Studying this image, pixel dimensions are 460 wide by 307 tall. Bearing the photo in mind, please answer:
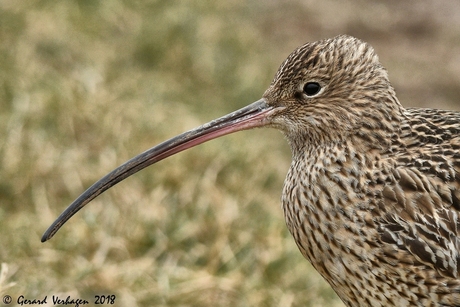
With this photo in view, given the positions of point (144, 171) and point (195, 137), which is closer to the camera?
point (195, 137)

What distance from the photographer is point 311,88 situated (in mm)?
4043

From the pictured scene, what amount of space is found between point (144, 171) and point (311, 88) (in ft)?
7.88

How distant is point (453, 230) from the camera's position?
366cm

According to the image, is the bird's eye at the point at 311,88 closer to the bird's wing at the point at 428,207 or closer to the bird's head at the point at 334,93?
the bird's head at the point at 334,93

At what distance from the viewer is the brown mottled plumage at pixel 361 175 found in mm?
3666

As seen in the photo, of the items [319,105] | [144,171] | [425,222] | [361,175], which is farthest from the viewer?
[144,171]

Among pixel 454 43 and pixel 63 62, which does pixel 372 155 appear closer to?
pixel 63 62

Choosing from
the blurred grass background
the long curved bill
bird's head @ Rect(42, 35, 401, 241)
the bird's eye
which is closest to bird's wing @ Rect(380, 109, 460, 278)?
bird's head @ Rect(42, 35, 401, 241)

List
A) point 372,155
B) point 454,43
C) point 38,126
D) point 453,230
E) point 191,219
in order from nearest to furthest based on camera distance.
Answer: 1. point 453,230
2. point 372,155
3. point 191,219
4. point 38,126
5. point 454,43

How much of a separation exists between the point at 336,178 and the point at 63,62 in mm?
4359

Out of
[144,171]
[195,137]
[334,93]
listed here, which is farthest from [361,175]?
[144,171]

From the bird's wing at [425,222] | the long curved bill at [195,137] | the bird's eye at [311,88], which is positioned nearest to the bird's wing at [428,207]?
the bird's wing at [425,222]

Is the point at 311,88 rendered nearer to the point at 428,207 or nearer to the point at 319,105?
the point at 319,105

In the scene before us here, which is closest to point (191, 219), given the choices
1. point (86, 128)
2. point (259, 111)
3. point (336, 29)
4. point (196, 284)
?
point (196, 284)
